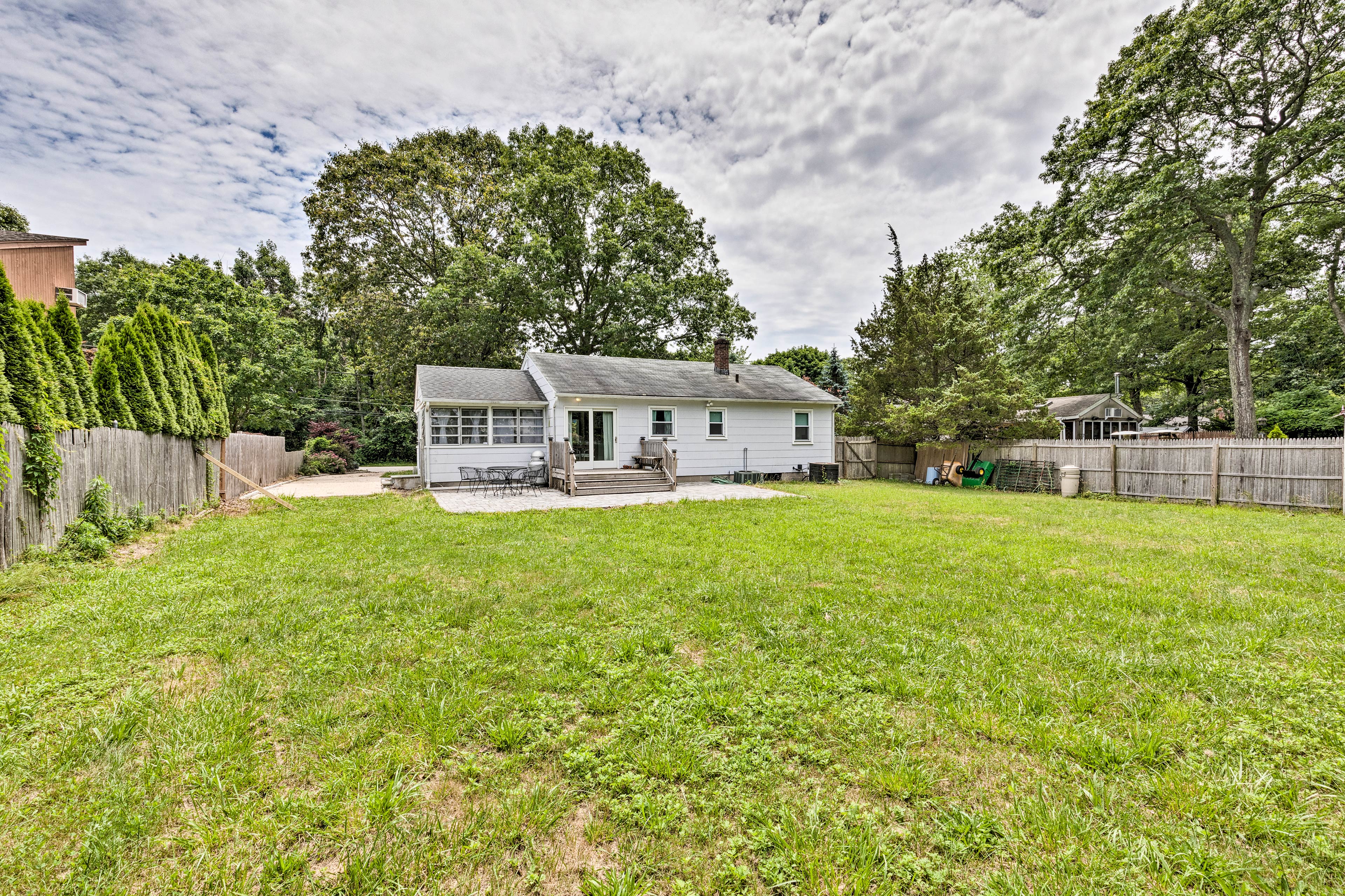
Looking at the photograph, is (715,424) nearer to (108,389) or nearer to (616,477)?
(616,477)

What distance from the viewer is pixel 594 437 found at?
1514 centimetres

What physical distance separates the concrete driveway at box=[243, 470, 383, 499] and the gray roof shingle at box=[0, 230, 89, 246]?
8.60 m

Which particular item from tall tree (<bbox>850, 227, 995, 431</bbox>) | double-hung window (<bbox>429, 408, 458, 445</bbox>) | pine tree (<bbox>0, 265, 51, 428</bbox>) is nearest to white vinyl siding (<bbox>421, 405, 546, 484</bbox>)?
double-hung window (<bbox>429, 408, 458, 445</bbox>)

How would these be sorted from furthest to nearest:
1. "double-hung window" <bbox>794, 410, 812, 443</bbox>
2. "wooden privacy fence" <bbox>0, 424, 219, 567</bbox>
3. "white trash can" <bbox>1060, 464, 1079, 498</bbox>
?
"double-hung window" <bbox>794, 410, 812, 443</bbox> < "white trash can" <bbox>1060, 464, 1079, 498</bbox> < "wooden privacy fence" <bbox>0, 424, 219, 567</bbox>

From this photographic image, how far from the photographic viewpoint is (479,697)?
296 cm

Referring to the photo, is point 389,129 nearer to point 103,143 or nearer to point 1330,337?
point 103,143

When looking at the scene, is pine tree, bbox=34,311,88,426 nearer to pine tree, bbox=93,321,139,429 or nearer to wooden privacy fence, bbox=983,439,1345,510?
pine tree, bbox=93,321,139,429

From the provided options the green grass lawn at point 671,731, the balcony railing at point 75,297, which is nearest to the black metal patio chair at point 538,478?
the green grass lawn at point 671,731

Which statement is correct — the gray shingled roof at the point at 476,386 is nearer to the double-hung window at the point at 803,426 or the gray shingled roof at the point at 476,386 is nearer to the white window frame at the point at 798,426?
the white window frame at the point at 798,426

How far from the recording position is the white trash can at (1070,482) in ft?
45.4

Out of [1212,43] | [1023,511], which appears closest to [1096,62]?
[1212,43]

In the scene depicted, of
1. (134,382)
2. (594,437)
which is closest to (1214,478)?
(594,437)

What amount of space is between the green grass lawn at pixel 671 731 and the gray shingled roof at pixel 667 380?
399 inches

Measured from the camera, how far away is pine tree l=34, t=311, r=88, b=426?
6.34 m
